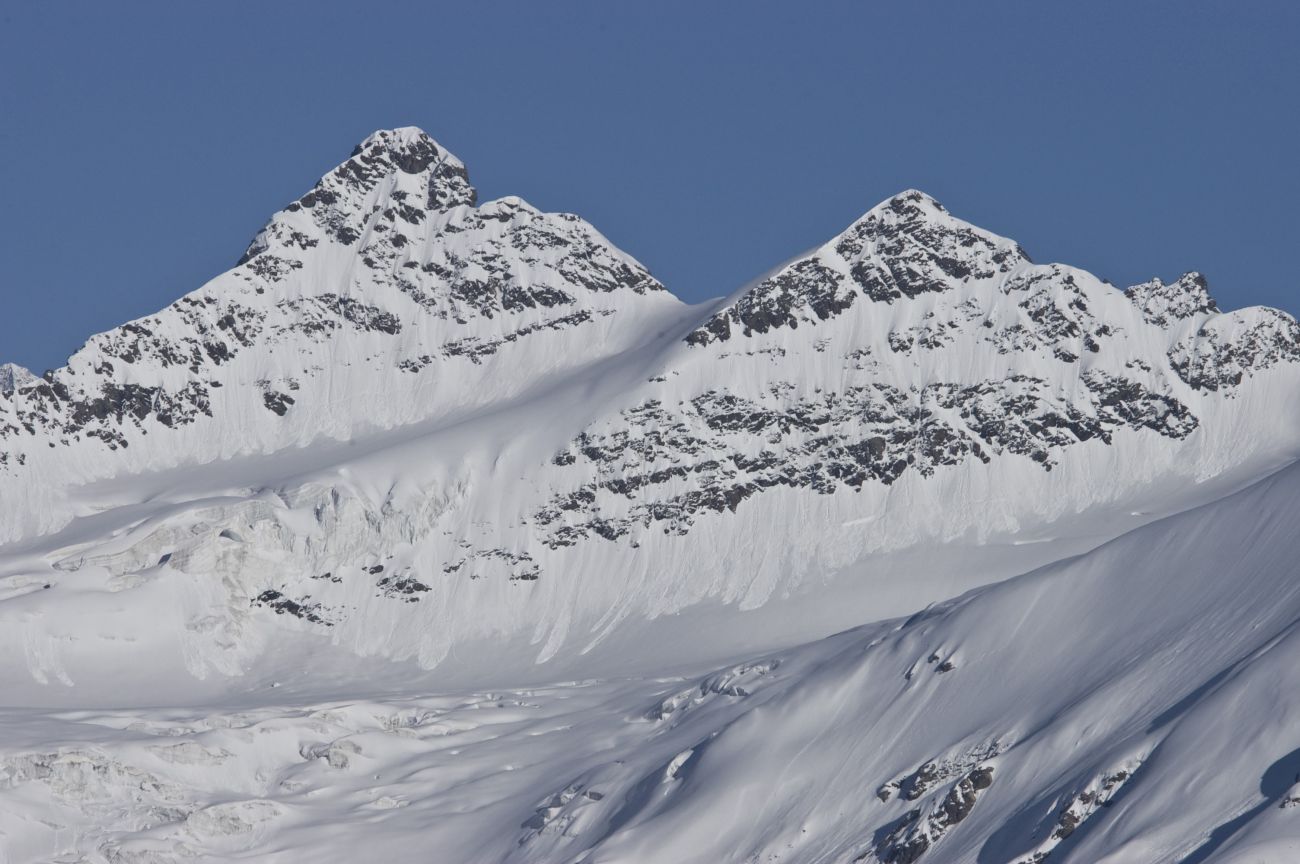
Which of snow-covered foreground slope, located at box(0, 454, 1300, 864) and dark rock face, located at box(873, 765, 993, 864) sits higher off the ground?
snow-covered foreground slope, located at box(0, 454, 1300, 864)

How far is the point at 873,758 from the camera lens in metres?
150

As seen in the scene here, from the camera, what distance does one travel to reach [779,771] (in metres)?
154

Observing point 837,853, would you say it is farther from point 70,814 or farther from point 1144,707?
point 70,814

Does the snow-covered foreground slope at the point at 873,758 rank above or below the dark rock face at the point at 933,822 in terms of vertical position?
above

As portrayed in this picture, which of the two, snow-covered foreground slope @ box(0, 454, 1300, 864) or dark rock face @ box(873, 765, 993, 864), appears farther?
dark rock face @ box(873, 765, 993, 864)

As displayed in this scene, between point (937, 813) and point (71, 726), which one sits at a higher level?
point (71, 726)

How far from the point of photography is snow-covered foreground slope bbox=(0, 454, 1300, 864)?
118562mm

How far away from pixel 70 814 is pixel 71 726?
25020 millimetres

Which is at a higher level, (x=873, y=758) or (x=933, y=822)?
(x=873, y=758)

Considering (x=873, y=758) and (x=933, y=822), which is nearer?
(x=933, y=822)

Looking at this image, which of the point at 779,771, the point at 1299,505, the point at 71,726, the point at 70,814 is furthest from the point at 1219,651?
the point at 71,726

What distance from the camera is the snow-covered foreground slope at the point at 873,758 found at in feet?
389

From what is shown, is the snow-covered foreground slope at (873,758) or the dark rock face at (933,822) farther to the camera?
the dark rock face at (933,822)

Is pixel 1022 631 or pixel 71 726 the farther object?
pixel 71 726
